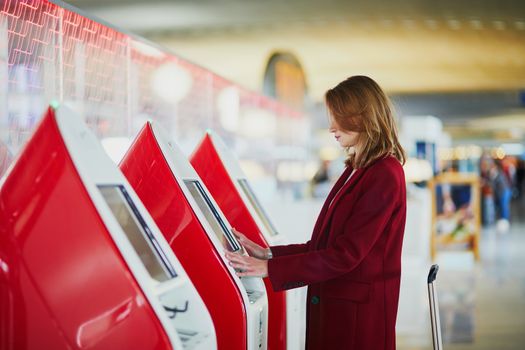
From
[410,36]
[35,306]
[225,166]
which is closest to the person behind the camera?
[35,306]

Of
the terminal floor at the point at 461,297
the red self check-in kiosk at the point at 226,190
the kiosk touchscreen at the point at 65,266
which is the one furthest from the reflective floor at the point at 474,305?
the kiosk touchscreen at the point at 65,266

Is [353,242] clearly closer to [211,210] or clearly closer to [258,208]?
[211,210]

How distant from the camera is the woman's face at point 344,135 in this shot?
6.49ft

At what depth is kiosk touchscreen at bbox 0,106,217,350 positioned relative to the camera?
1.49 metres

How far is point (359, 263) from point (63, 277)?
83 centimetres

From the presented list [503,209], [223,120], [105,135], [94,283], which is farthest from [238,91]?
[503,209]

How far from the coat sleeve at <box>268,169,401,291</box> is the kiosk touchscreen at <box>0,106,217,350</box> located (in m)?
0.50

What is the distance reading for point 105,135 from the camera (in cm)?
275

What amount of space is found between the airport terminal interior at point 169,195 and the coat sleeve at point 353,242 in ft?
0.64

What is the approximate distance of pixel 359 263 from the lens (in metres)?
1.91

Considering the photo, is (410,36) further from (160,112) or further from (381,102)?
(381,102)

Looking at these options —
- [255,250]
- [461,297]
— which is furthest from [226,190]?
[461,297]

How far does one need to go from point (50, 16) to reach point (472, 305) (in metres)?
4.49

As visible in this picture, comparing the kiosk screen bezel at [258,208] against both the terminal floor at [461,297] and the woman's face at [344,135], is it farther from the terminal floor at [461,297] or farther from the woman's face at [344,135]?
the terminal floor at [461,297]
